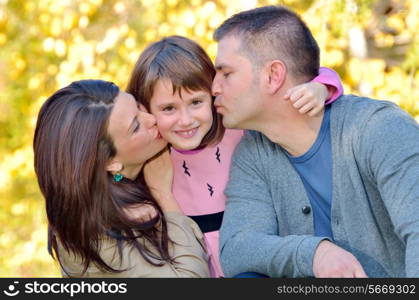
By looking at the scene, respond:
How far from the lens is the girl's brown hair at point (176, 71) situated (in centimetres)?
285

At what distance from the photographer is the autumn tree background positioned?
4332 millimetres

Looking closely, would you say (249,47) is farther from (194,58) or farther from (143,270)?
(143,270)

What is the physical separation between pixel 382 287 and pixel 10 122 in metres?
3.97

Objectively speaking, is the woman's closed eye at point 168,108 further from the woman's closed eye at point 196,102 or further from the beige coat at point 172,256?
the beige coat at point 172,256

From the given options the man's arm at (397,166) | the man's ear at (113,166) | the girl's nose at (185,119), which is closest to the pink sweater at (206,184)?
the girl's nose at (185,119)

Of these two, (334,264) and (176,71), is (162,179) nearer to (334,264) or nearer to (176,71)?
(176,71)

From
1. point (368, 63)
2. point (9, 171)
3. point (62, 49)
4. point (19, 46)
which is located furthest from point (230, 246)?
point (19, 46)

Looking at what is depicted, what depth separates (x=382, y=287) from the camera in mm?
2475

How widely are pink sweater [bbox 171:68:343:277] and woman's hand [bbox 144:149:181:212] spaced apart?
6 cm

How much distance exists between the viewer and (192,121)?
2.86 metres

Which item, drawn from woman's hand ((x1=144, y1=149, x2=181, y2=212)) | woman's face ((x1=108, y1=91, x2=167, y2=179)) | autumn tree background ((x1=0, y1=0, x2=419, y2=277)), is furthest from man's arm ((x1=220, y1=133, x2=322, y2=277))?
autumn tree background ((x1=0, y1=0, x2=419, y2=277))

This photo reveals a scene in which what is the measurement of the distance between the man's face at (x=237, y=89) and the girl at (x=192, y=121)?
11 centimetres

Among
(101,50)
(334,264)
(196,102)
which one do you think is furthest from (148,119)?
(101,50)

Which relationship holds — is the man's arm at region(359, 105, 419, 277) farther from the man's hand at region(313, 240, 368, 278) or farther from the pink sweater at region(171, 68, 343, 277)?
the pink sweater at region(171, 68, 343, 277)
